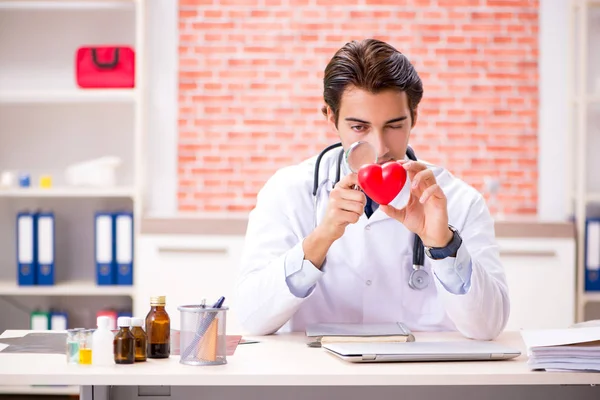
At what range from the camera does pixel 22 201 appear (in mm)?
3996

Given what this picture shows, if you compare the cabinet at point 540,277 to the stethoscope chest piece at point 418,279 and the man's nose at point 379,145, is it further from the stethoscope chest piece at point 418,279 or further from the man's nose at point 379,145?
the man's nose at point 379,145

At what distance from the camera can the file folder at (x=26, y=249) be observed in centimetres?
359

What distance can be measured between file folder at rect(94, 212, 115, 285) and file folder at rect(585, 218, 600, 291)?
6.96 ft

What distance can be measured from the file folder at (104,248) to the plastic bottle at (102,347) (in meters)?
2.16

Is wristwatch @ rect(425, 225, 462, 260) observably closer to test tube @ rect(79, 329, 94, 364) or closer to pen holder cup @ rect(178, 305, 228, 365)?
pen holder cup @ rect(178, 305, 228, 365)

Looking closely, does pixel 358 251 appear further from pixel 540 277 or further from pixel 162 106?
pixel 162 106

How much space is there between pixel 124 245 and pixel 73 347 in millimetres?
2159

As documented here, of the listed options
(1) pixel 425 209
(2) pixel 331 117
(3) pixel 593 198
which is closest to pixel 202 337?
(1) pixel 425 209

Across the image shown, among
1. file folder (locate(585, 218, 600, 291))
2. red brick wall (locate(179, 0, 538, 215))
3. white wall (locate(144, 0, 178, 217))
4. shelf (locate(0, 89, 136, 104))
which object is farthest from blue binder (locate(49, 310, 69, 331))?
file folder (locate(585, 218, 600, 291))

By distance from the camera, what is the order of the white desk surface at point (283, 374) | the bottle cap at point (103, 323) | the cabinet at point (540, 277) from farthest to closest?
the cabinet at point (540, 277) < the bottle cap at point (103, 323) < the white desk surface at point (283, 374)

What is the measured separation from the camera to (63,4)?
3.84 meters

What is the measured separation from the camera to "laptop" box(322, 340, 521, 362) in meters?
1.47

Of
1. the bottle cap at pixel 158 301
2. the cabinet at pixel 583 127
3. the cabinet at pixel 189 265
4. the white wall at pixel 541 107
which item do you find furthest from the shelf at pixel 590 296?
the bottle cap at pixel 158 301

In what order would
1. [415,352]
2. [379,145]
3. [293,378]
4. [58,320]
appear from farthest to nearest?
[58,320]
[379,145]
[415,352]
[293,378]
